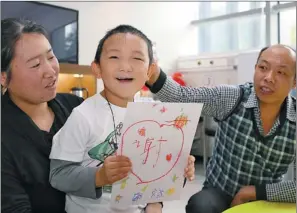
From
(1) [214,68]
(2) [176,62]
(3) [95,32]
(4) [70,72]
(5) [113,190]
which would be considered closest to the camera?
(5) [113,190]

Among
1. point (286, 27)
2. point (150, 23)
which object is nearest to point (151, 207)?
point (150, 23)

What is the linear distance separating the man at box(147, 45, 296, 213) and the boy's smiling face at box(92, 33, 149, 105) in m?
0.37

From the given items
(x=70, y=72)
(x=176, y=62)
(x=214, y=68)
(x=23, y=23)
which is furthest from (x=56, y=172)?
(x=176, y=62)

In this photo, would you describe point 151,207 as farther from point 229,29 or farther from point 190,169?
point 229,29

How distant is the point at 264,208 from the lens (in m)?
1.13

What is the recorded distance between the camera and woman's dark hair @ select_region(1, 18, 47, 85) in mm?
853

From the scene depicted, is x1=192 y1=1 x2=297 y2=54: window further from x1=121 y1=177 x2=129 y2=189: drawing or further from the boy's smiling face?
x1=121 y1=177 x2=129 y2=189: drawing

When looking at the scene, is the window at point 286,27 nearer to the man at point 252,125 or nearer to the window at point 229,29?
the window at point 229,29

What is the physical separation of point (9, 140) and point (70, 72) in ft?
6.38

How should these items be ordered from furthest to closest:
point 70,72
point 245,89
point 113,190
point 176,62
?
point 176,62 → point 70,72 → point 245,89 → point 113,190

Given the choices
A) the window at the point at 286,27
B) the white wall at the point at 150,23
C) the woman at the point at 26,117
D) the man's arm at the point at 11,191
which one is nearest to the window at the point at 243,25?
the window at the point at 286,27

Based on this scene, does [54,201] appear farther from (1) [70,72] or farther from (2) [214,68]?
(2) [214,68]

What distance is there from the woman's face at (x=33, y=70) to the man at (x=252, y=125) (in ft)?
1.43

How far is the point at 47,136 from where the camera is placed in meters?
0.92
